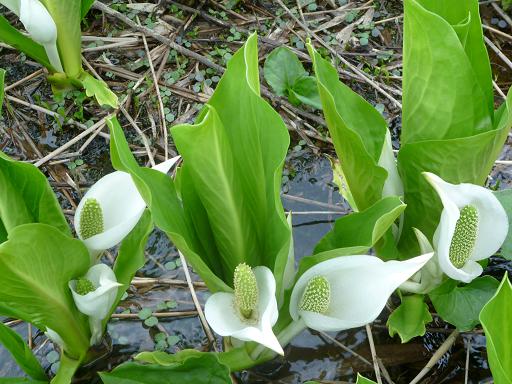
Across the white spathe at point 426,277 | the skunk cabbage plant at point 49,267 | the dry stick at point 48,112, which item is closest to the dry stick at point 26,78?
the dry stick at point 48,112

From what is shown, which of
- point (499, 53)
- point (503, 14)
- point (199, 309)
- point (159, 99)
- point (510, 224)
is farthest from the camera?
point (503, 14)

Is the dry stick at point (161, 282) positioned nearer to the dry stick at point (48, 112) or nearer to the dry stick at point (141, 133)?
the dry stick at point (141, 133)

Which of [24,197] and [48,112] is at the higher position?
[24,197]

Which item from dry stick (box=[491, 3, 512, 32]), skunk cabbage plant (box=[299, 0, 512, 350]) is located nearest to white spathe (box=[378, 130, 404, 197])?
skunk cabbage plant (box=[299, 0, 512, 350])

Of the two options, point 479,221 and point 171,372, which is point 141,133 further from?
point 479,221

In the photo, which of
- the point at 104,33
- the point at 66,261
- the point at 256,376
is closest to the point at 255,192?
the point at 66,261

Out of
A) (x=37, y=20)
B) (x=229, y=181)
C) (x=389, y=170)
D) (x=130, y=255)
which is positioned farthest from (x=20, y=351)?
(x=37, y=20)
